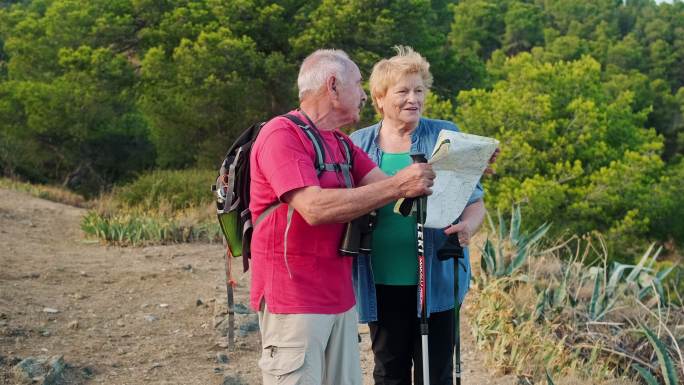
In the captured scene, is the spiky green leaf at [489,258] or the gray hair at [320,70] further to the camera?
the spiky green leaf at [489,258]

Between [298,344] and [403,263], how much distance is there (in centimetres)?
75

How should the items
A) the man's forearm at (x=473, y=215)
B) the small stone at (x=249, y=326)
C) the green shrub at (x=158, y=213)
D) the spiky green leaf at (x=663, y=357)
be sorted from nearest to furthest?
the man's forearm at (x=473, y=215)
the spiky green leaf at (x=663, y=357)
the small stone at (x=249, y=326)
the green shrub at (x=158, y=213)

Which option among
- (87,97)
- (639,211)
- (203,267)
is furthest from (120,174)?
(203,267)

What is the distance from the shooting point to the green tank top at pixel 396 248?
315 centimetres

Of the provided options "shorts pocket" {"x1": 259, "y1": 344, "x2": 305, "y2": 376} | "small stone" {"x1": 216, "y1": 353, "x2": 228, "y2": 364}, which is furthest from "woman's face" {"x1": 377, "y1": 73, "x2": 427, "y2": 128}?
"small stone" {"x1": 216, "y1": 353, "x2": 228, "y2": 364}

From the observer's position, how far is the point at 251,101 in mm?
24656

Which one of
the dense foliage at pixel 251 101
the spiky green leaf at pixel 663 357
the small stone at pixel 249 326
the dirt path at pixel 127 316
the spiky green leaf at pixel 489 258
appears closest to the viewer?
the spiky green leaf at pixel 663 357

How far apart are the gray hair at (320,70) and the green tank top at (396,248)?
0.71 metres

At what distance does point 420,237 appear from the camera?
298 centimetres

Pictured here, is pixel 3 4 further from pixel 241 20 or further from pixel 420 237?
pixel 420 237

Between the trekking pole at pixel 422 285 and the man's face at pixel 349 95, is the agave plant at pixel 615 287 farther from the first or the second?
the man's face at pixel 349 95

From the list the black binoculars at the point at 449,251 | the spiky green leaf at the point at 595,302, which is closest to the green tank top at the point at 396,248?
the black binoculars at the point at 449,251

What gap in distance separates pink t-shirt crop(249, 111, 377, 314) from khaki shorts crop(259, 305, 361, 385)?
3 cm

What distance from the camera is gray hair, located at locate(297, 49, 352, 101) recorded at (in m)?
2.65
